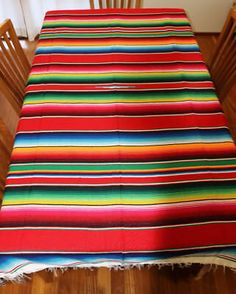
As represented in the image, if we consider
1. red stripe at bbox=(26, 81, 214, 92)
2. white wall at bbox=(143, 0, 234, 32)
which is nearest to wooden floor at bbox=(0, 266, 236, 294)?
red stripe at bbox=(26, 81, 214, 92)

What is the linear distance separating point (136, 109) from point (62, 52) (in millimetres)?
443

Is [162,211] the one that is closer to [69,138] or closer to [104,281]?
[69,138]

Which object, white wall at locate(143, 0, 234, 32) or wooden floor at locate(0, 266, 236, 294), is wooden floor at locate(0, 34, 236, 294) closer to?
wooden floor at locate(0, 266, 236, 294)

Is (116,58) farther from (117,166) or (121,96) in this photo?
(117,166)

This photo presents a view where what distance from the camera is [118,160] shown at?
761 mm

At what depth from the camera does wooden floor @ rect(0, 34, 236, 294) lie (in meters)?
1.10

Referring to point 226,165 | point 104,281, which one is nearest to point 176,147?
point 226,165

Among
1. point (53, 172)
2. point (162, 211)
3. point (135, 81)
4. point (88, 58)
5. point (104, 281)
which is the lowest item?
point (104, 281)

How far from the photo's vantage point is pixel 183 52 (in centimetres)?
104

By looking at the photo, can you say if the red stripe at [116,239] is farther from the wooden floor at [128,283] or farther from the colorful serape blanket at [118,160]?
the wooden floor at [128,283]

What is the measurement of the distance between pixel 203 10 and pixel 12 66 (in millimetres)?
1952

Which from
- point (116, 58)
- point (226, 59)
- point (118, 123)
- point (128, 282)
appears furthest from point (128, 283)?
point (226, 59)

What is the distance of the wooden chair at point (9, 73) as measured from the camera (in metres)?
0.93

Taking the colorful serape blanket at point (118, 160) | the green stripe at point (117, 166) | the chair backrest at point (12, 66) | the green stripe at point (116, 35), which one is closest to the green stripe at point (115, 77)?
the colorful serape blanket at point (118, 160)
